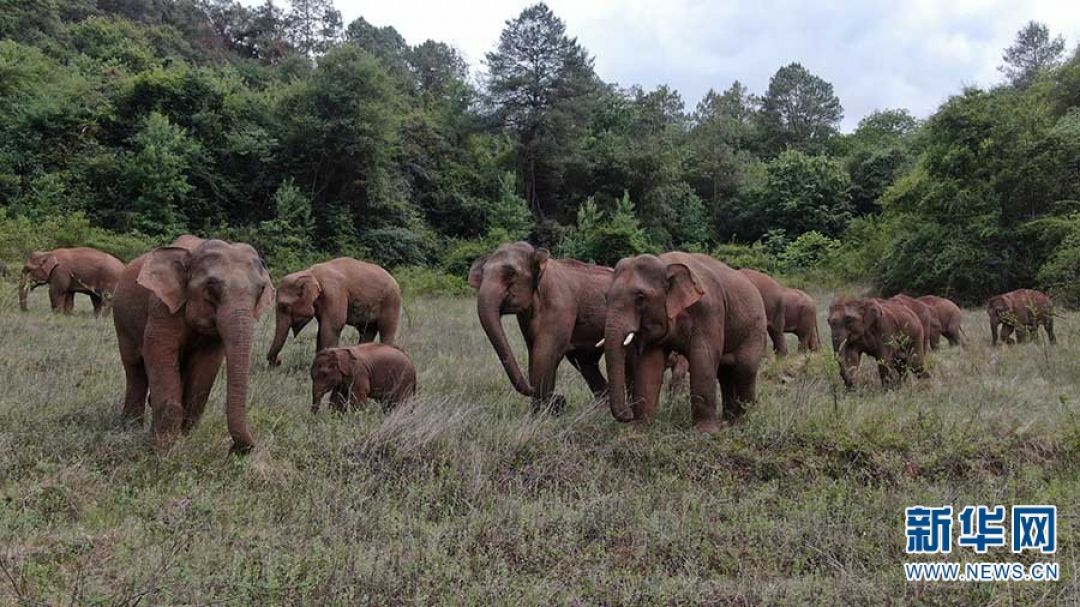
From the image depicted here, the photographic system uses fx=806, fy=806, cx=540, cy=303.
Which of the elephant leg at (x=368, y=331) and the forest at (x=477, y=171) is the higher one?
the forest at (x=477, y=171)

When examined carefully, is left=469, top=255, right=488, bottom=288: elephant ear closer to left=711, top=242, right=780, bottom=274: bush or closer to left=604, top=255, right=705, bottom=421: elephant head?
left=604, top=255, right=705, bottom=421: elephant head

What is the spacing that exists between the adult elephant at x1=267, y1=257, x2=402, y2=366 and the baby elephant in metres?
2.42

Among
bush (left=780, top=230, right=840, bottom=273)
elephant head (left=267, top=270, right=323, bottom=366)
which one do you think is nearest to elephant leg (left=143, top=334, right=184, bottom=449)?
elephant head (left=267, top=270, right=323, bottom=366)

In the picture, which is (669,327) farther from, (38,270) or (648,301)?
(38,270)

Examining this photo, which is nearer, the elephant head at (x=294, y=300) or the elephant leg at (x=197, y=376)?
Result: the elephant leg at (x=197, y=376)

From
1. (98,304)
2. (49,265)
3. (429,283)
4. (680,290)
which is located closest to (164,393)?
(680,290)

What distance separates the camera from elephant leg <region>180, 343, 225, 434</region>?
6781 mm

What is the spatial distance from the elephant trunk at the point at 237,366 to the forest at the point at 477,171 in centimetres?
2137

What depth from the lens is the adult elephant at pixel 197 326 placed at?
5996mm

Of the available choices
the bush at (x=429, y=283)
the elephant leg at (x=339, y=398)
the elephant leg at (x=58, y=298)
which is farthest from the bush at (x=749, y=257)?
the elephant leg at (x=339, y=398)

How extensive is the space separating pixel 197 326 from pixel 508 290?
321 centimetres

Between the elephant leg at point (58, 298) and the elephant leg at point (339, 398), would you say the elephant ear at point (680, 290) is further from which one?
the elephant leg at point (58, 298)

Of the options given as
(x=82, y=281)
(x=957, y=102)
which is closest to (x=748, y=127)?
(x=957, y=102)

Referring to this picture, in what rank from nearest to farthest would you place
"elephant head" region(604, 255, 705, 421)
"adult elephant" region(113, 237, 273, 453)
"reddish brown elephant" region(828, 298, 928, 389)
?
"adult elephant" region(113, 237, 273, 453)
"elephant head" region(604, 255, 705, 421)
"reddish brown elephant" region(828, 298, 928, 389)
